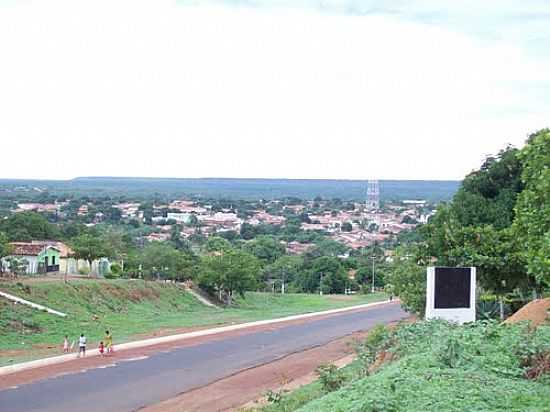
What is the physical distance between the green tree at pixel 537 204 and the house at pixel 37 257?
43641 millimetres

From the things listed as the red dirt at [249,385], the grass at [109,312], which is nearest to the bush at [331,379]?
the red dirt at [249,385]

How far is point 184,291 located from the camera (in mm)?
57562

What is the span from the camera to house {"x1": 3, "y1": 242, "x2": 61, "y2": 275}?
2228 inches

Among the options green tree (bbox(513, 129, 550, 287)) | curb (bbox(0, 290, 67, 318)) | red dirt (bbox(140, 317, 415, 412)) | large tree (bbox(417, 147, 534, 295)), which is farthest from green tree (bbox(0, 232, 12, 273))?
green tree (bbox(513, 129, 550, 287))

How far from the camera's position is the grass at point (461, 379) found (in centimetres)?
796

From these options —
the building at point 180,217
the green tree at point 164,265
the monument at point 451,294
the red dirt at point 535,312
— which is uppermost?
the monument at point 451,294

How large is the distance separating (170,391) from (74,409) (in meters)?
3.51

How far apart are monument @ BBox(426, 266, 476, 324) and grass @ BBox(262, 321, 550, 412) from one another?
121 inches

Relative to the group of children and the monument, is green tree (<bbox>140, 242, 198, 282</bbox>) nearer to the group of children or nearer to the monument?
the group of children

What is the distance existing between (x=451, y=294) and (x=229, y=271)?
136 feet

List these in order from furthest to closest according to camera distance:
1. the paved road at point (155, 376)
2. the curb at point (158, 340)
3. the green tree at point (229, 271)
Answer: the green tree at point (229, 271) → the curb at point (158, 340) → the paved road at point (155, 376)

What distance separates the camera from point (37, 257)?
57906mm

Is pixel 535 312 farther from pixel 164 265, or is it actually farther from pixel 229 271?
pixel 164 265

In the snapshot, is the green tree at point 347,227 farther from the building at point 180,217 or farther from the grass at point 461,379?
the grass at point 461,379
